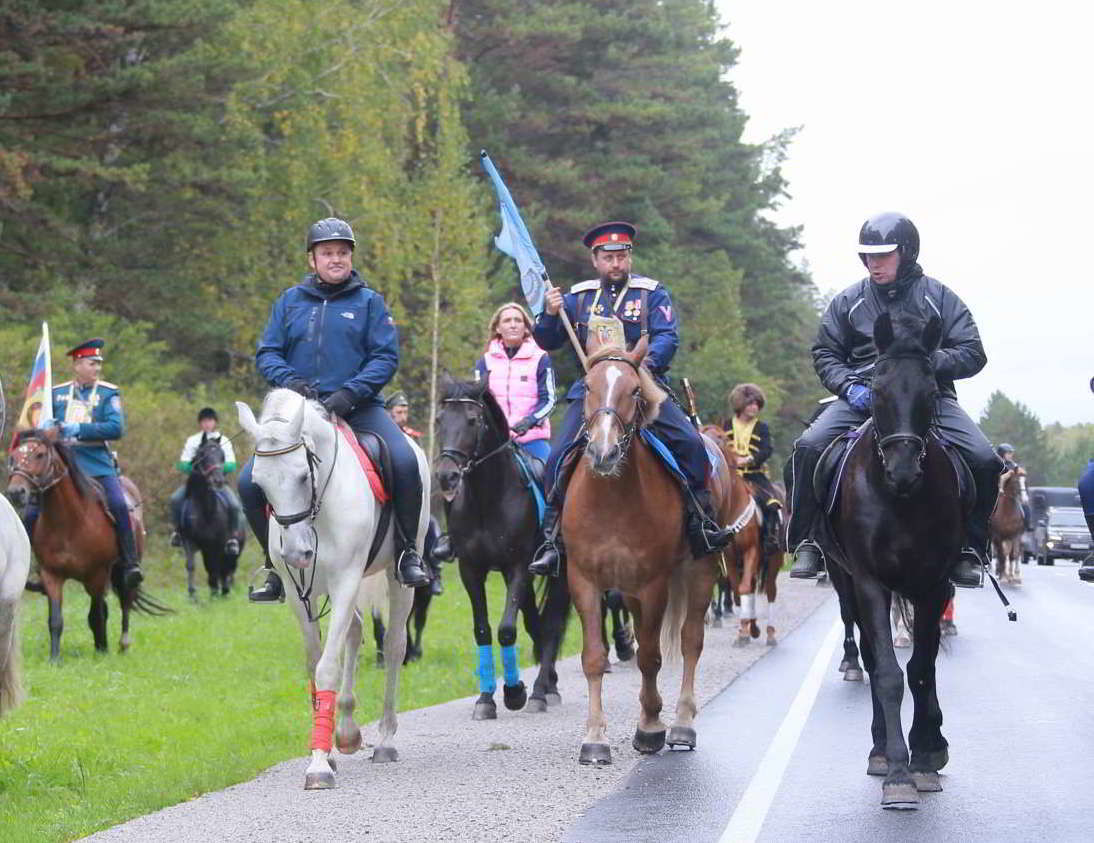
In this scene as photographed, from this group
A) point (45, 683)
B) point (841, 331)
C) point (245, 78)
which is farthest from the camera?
point (245, 78)

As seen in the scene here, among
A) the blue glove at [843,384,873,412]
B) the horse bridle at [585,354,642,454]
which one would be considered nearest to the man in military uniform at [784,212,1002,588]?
the blue glove at [843,384,873,412]

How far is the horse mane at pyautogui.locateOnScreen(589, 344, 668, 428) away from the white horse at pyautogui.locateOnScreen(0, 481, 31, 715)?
3439 mm

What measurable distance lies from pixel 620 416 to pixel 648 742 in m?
1.99

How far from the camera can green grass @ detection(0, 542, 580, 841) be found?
9.64 metres

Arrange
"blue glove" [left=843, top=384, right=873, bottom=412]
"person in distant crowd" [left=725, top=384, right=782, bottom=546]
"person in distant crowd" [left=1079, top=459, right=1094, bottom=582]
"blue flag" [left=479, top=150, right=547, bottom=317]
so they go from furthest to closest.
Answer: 1. "person in distant crowd" [left=725, top=384, right=782, bottom=546]
2. "person in distant crowd" [left=1079, top=459, right=1094, bottom=582]
3. "blue flag" [left=479, top=150, right=547, bottom=317]
4. "blue glove" [left=843, top=384, right=873, bottom=412]

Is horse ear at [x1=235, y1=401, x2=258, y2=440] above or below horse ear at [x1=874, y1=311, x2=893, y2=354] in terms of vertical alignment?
below

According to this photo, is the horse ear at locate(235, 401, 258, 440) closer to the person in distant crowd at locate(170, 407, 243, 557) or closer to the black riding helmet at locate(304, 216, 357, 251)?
the black riding helmet at locate(304, 216, 357, 251)

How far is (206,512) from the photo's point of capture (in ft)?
80.8

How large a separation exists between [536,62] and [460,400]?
38954mm

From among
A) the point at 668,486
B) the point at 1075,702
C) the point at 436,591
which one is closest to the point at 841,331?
the point at 668,486

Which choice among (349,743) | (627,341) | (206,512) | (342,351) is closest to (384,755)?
(349,743)

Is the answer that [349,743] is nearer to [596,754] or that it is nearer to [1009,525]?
[596,754]

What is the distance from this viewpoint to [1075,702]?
1307 cm

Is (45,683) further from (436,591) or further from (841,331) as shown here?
(841,331)
